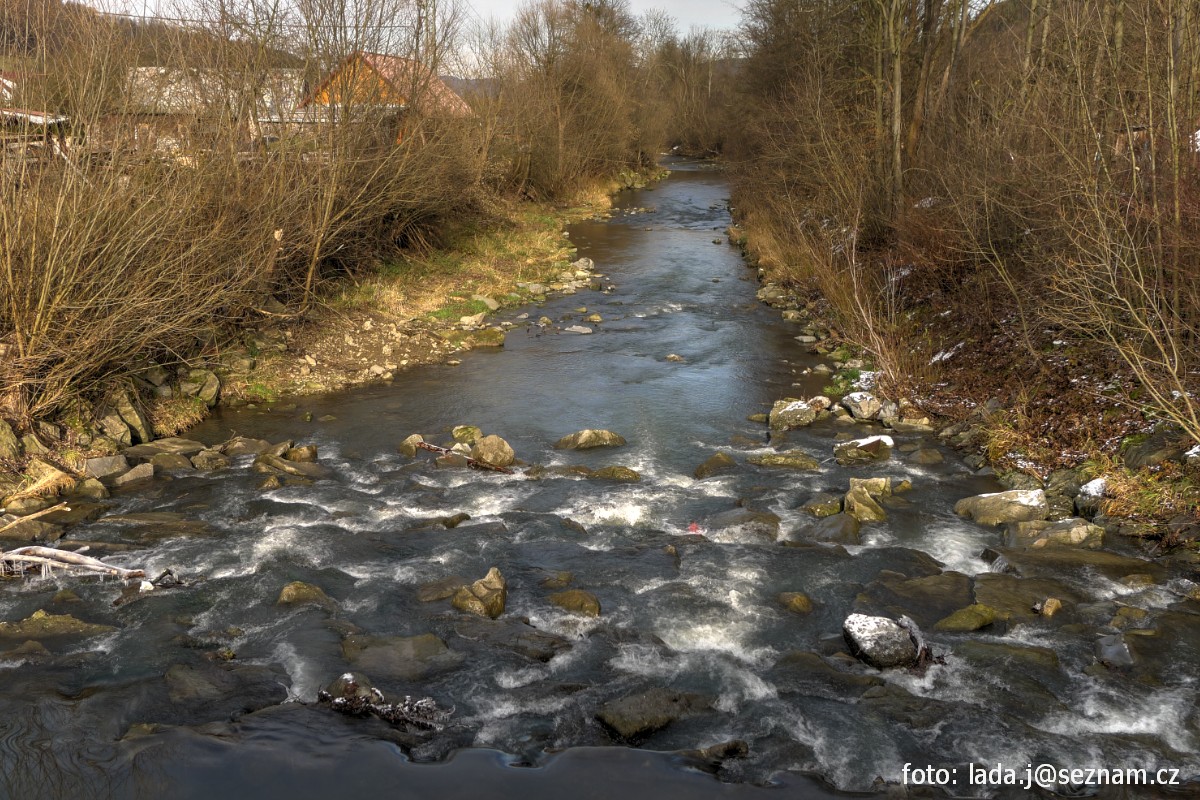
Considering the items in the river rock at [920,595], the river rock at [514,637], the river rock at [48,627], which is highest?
the river rock at [48,627]

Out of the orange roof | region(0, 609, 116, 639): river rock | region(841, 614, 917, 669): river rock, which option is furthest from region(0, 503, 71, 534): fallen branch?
the orange roof

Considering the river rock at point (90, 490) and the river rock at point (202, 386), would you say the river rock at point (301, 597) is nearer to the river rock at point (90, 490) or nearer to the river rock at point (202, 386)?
the river rock at point (90, 490)

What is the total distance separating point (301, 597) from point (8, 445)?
490 cm

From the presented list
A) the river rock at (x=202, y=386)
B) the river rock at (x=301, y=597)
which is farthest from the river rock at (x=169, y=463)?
the river rock at (x=301, y=597)

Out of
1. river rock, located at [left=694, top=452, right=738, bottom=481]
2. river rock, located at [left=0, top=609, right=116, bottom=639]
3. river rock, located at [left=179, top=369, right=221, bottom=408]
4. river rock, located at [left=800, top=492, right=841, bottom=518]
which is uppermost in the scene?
river rock, located at [left=179, top=369, right=221, bottom=408]

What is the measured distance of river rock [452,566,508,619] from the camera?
7.77 metres

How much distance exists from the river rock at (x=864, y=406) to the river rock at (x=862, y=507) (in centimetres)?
329

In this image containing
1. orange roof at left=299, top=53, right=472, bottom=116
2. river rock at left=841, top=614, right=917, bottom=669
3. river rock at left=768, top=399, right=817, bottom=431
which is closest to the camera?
river rock at left=841, top=614, right=917, bottom=669

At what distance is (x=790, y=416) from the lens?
1278 centimetres

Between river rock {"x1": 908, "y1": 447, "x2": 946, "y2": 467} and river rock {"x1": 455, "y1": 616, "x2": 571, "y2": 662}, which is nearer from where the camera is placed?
river rock {"x1": 455, "y1": 616, "x2": 571, "y2": 662}

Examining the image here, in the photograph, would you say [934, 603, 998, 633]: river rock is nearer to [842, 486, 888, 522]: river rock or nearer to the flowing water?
the flowing water

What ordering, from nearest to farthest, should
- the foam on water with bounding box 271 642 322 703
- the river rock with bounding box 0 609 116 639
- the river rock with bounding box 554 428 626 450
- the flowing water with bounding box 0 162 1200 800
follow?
the flowing water with bounding box 0 162 1200 800 < the foam on water with bounding box 271 642 322 703 < the river rock with bounding box 0 609 116 639 < the river rock with bounding box 554 428 626 450

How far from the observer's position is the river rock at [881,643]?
692 centimetres

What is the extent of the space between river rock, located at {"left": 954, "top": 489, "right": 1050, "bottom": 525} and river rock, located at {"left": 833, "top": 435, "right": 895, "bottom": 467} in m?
1.61
